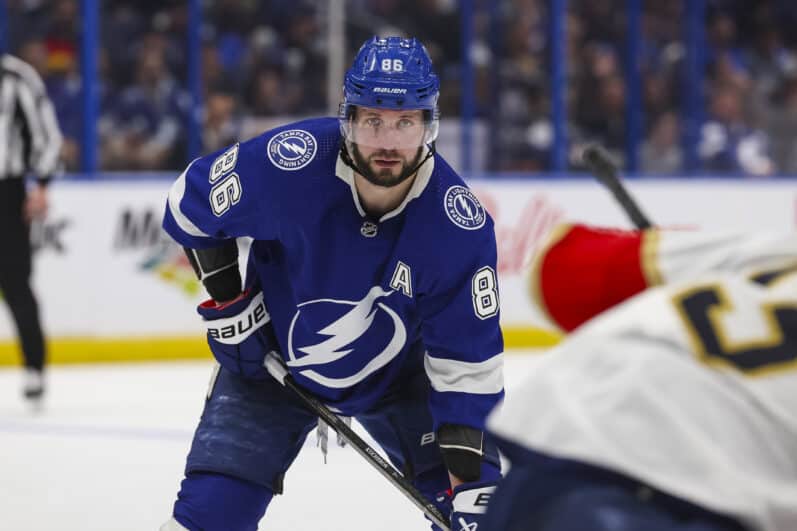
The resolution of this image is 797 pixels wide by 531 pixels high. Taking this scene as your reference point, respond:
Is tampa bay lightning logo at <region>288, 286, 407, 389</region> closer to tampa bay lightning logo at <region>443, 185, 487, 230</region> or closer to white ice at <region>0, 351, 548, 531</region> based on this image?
tampa bay lightning logo at <region>443, 185, 487, 230</region>

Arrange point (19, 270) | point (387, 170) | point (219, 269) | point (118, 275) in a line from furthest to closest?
point (118, 275)
point (19, 270)
point (219, 269)
point (387, 170)

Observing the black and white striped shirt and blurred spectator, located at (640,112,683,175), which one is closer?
the black and white striped shirt

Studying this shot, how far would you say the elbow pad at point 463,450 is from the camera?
2.21m

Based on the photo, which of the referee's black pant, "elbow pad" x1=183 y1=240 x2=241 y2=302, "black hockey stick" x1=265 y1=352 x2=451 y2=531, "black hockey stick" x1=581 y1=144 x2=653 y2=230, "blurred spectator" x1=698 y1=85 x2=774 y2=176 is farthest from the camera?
"blurred spectator" x1=698 y1=85 x2=774 y2=176

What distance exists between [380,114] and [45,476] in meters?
1.84

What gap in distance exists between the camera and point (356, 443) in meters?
2.38

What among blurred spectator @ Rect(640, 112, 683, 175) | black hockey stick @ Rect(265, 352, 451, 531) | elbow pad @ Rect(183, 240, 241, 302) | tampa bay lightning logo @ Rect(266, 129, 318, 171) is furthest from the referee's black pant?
blurred spectator @ Rect(640, 112, 683, 175)

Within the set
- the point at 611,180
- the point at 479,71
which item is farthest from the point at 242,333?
the point at 479,71

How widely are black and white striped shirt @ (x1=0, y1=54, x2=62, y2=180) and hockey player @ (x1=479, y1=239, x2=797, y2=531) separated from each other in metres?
4.09

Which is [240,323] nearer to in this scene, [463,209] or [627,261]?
[463,209]

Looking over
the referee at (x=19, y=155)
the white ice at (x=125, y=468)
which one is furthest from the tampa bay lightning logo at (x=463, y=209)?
the referee at (x=19, y=155)

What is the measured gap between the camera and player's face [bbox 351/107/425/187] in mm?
2184

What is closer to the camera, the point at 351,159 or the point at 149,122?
the point at 351,159

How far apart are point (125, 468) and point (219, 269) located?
1.45 m
